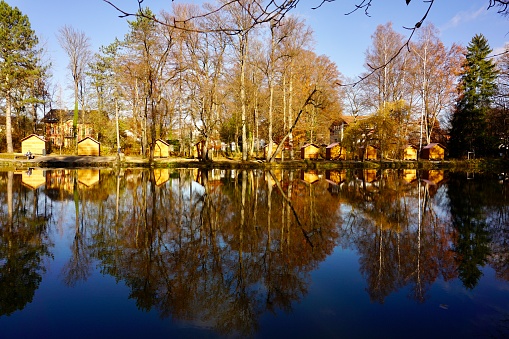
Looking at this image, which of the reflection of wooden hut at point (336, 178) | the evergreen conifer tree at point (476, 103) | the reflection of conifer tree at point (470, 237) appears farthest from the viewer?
the evergreen conifer tree at point (476, 103)

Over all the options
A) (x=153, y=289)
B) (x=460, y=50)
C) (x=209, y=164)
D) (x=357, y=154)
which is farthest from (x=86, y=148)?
(x=460, y=50)

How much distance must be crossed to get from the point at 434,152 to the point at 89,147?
3988cm

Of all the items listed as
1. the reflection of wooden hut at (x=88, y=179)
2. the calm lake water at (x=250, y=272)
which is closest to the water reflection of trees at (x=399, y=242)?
the calm lake water at (x=250, y=272)

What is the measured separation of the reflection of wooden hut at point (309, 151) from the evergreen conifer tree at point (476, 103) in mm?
16358

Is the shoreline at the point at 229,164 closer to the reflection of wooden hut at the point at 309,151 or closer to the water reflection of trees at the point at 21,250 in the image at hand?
the reflection of wooden hut at the point at 309,151

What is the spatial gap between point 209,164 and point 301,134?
21.0 meters

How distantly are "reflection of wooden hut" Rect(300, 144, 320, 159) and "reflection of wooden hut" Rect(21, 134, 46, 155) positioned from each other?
2804 cm

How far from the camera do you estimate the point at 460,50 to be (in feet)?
134

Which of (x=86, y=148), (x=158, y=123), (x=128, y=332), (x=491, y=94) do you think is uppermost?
(x=491, y=94)

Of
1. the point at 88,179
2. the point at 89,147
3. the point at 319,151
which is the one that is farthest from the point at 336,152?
the point at 88,179

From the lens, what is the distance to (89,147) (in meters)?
38.6

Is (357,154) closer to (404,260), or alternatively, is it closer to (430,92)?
(430,92)

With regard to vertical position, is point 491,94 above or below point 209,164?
above

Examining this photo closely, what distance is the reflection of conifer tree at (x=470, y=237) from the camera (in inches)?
216
